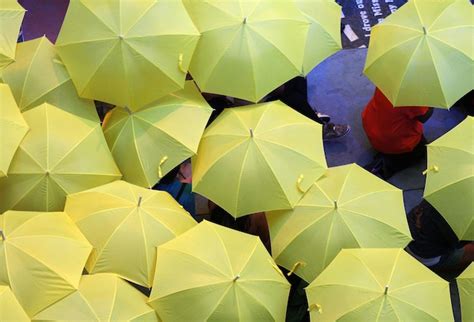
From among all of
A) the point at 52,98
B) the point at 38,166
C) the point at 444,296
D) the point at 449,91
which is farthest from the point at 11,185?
the point at 449,91

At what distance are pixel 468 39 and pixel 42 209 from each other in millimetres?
3479

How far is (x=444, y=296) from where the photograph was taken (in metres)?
4.10

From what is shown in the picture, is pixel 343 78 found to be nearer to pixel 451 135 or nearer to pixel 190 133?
pixel 451 135

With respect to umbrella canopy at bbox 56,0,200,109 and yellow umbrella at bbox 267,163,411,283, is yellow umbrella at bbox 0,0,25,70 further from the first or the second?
yellow umbrella at bbox 267,163,411,283

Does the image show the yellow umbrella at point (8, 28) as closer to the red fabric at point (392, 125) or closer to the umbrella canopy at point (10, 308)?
the umbrella canopy at point (10, 308)

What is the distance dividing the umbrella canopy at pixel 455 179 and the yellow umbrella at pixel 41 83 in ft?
8.39

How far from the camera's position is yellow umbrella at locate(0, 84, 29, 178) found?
4316 mm

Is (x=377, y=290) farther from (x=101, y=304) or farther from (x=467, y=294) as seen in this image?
(x=101, y=304)

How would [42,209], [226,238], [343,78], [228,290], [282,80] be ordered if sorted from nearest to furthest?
[228,290] → [226,238] → [42,209] → [282,80] → [343,78]

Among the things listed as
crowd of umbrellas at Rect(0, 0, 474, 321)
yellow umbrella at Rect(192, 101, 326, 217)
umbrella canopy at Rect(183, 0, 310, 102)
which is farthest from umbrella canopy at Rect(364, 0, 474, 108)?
yellow umbrella at Rect(192, 101, 326, 217)

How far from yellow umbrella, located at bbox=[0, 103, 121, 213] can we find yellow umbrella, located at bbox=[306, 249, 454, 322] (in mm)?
1787

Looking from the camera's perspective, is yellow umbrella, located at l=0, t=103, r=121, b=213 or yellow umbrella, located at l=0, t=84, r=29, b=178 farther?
→ yellow umbrella, located at l=0, t=103, r=121, b=213

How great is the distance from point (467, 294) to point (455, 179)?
2.82ft

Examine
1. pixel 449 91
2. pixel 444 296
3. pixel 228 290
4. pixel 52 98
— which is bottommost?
pixel 444 296
